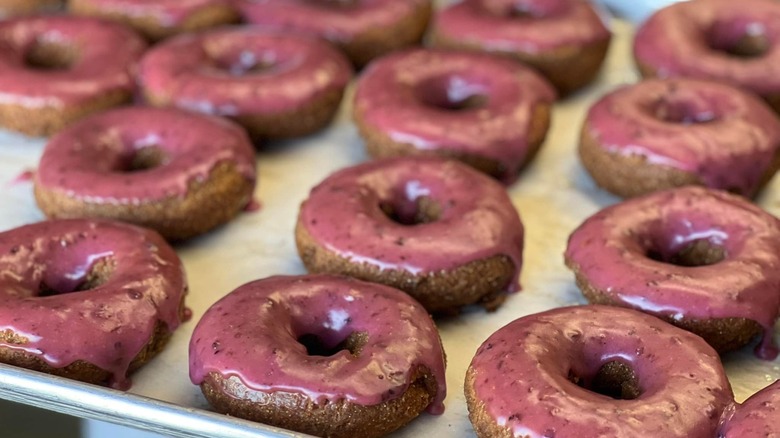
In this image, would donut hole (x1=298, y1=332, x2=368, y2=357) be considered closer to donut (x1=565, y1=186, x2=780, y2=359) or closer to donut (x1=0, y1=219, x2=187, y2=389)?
donut (x1=0, y1=219, x2=187, y2=389)

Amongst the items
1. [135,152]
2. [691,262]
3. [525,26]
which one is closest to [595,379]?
[691,262]

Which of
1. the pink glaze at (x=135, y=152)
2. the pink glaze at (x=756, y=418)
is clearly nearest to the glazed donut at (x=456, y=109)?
the pink glaze at (x=135, y=152)

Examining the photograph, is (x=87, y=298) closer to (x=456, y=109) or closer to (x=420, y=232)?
(x=420, y=232)

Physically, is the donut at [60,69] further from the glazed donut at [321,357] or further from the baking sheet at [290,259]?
the glazed donut at [321,357]

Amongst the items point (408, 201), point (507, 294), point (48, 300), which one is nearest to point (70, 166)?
point (48, 300)

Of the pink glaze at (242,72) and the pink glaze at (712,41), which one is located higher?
the pink glaze at (712,41)

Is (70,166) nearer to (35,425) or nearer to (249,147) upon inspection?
(249,147)

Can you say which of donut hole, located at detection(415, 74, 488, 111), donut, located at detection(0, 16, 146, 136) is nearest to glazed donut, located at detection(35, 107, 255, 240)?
donut, located at detection(0, 16, 146, 136)
